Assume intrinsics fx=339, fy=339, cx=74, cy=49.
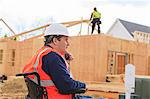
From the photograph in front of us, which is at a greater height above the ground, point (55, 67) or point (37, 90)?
point (55, 67)

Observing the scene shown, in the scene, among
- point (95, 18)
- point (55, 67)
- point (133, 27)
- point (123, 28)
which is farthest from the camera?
point (133, 27)

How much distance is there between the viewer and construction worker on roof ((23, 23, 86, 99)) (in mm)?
2664

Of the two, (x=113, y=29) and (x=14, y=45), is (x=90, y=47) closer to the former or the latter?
(x=14, y=45)

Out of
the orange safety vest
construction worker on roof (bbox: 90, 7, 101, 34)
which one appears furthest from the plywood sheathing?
the orange safety vest

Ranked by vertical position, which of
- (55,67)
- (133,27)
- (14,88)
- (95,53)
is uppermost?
(133,27)

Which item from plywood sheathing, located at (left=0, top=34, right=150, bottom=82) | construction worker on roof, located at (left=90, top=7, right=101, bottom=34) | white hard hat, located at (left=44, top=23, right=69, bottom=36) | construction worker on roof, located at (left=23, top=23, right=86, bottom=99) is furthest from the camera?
construction worker on roof, located at (left=90, top=7, right=101, bottom=34)

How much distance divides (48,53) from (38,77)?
0.69ft

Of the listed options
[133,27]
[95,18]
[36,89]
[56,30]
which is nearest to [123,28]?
[133,27]

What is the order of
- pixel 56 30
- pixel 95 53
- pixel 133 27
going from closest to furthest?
1. pixel 56 30
2. pixel 95 53
3. pixel 133 27

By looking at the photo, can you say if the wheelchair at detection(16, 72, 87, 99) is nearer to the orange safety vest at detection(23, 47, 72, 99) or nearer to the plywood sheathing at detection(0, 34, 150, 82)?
the orange safety vest at detection(23, 47, 72, 99)

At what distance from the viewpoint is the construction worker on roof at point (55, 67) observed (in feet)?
8.74

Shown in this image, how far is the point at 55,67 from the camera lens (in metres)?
2.66

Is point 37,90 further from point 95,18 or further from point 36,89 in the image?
point 95,18

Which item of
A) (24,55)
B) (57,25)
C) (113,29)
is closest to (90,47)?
(24,55)
